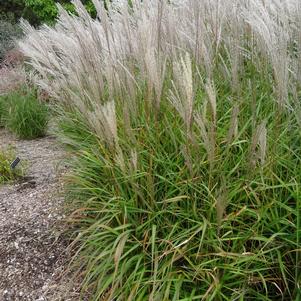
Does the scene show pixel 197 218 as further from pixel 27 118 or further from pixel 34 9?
pixel 34 9

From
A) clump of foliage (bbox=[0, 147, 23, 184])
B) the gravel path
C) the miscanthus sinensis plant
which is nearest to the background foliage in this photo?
clump of foliage (bbox=[0, 147, 23, 184])

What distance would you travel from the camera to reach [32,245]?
2875mm

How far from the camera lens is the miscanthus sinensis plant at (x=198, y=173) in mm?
2008

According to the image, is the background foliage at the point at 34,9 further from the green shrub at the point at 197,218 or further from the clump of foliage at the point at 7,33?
the green shrub at the point at 197,218

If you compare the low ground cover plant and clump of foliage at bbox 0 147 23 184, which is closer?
clump of foliage at bbox 0 147 23 184

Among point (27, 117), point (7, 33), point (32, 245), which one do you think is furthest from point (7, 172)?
point (7, 33)

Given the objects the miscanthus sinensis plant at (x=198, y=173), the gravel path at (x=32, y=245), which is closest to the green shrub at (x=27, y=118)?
the gravel path at (x=32, y=245)

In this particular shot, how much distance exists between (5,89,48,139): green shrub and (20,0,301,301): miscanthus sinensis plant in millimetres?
3185

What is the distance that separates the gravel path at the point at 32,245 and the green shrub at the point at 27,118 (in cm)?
207

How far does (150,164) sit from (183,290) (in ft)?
2.06

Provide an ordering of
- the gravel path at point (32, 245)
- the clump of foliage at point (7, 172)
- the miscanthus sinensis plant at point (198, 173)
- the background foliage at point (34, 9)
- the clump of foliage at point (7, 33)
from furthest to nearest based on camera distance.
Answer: the background foliage at point (34, 9), the clump of foliage at point (7, 33), the clump of foliage at point (7, 172), the gravel path at point (32, 245), the miscanthus sinensis plant at point (198, 173)

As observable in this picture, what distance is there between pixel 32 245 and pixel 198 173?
1302 millimetres

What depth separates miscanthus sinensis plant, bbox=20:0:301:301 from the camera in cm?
201

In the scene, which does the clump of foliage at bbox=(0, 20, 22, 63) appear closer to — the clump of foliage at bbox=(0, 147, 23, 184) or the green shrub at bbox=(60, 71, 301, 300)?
the clump of foliage at bbox=(0, 147, 23, 184)
